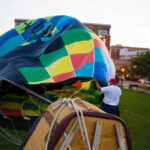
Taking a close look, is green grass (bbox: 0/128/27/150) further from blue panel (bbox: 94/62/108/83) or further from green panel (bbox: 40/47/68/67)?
blue panel (bbox: 94/62/108/83)

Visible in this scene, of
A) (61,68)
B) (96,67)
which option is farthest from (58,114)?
(96,67)

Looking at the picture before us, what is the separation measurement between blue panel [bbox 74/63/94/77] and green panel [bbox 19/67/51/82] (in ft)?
2.10

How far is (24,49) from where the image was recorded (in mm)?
4328

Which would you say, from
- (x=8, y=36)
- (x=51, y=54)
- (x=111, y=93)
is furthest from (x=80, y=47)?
(x=8, y=36)

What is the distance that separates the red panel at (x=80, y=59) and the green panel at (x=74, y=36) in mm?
434

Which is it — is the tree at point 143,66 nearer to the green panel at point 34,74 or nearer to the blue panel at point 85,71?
the blue panel at point 85,71

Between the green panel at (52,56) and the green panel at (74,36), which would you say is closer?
the green panel at (52,56)

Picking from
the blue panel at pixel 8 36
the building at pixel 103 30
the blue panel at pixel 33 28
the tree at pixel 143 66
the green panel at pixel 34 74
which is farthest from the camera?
the building at pixel 103 30

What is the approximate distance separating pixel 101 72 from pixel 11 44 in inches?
102

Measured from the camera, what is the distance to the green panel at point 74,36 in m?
4.27

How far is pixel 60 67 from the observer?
12.2ft

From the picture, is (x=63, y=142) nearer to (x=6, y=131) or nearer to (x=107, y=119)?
(x=107, y=119)

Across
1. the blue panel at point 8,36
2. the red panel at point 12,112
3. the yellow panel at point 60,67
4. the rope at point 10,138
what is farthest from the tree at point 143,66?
the rope at point 10,138

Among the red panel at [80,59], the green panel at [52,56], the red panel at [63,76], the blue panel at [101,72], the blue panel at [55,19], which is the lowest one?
the blue panel at [101,72]
